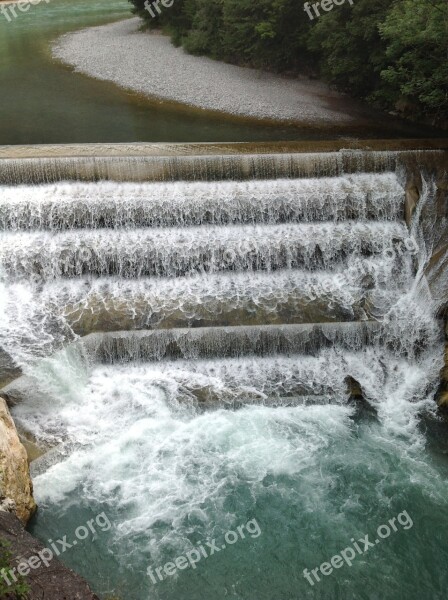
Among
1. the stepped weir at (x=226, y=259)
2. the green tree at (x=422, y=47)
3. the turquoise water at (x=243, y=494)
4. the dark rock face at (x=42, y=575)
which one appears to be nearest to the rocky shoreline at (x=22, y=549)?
the dark rock face at (x=42, y=575)

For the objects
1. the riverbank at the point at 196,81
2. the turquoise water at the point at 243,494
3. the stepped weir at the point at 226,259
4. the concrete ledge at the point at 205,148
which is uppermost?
the riverbank at the point at 196,81

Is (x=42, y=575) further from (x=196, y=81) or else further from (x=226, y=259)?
(x=196, y=81)

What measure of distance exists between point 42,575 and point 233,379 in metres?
4.65

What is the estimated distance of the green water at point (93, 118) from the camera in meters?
15.4

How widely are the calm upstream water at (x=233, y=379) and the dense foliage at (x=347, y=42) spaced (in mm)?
2732

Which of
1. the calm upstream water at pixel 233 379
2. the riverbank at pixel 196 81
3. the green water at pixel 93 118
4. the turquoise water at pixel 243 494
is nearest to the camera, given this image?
the turquoise water at pixel 243 494

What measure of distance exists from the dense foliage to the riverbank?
0.65 meters

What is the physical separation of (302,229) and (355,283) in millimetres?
1539

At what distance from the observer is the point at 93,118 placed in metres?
16.9

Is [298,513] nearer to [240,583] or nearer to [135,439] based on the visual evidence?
[240,583]

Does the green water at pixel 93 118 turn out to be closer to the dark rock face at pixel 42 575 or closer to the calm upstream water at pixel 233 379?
the calm upstream water at pixel 233 379

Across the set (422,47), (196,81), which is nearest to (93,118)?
(196,81)

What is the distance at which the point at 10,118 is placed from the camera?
1661 centimetres

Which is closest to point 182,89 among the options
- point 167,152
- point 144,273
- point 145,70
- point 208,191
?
point 145,70
